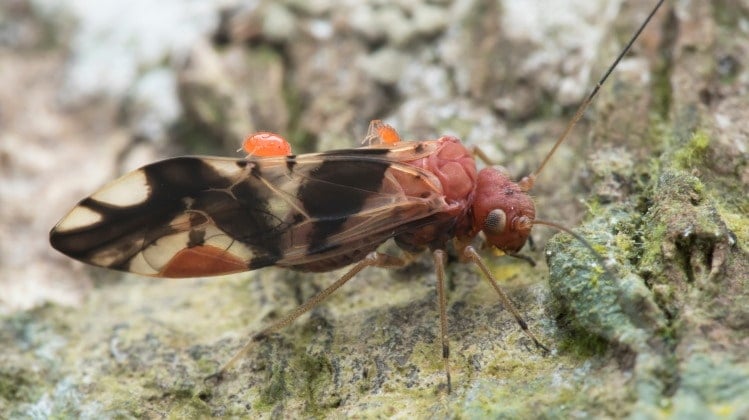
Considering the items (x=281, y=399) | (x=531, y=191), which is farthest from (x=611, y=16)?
(x=281, y=399)

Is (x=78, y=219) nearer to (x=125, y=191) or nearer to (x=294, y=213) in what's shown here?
(x=125, y=191)

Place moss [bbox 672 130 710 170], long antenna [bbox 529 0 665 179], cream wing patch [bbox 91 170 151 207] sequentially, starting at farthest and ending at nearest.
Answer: moss [bbox 672 130 710 170] → cream wing patch [bbox 91 170 151 207] → long antenna [bbox 529 0 665 179]

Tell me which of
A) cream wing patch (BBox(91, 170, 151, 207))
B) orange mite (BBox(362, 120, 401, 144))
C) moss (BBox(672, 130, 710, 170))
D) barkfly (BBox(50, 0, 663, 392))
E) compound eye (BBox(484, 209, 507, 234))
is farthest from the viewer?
orange mite (BBox(362, 120, 401, 144))

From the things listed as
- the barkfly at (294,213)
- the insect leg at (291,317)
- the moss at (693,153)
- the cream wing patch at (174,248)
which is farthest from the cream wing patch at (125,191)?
the moss at (693,153)

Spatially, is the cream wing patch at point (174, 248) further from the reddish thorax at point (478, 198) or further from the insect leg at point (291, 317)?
the reddish thorax at point (478, 198)

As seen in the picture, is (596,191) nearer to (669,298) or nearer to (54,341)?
(669,298)

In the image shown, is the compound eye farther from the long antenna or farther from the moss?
the moss

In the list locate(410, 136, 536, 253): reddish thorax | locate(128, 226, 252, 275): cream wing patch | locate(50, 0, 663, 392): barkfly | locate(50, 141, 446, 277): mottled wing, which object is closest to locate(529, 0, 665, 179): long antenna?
locate(50, 0, 663, 392): barkfly
